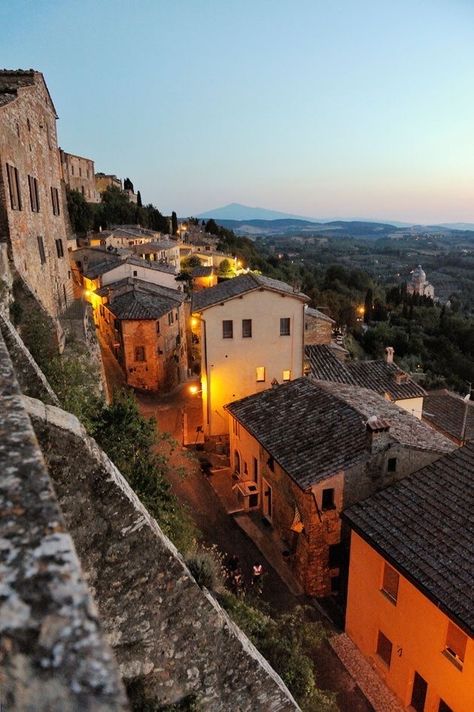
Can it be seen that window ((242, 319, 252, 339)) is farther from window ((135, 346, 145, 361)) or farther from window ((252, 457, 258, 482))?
window ((135, 346, 145, 361))

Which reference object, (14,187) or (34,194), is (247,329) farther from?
(14,187)

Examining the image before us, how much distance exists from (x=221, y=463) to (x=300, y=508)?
8.46 m

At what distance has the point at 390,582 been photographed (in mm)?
12117

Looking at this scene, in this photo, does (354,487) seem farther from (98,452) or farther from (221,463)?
(98,452)

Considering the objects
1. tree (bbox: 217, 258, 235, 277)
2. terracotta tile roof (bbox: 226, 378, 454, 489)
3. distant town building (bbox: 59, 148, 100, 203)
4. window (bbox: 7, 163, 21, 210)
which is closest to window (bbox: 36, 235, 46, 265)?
window (bbox: 7, 163, 21, 210)

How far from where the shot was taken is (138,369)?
31.8 meters

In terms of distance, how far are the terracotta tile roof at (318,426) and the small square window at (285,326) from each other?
4.19m

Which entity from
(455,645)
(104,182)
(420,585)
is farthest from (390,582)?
(104,182)

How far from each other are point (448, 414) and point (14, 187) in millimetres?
27894

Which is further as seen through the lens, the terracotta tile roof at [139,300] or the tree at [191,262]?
the tree at [191,262]

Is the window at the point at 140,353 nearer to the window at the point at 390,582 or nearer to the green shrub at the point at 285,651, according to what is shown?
the window at the point at 390,582

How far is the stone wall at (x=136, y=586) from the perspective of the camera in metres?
5.11

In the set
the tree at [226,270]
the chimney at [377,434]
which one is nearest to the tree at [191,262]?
the tree at [226,270]

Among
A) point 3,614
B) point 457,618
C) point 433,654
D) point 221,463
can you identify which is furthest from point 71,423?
point 221,463
